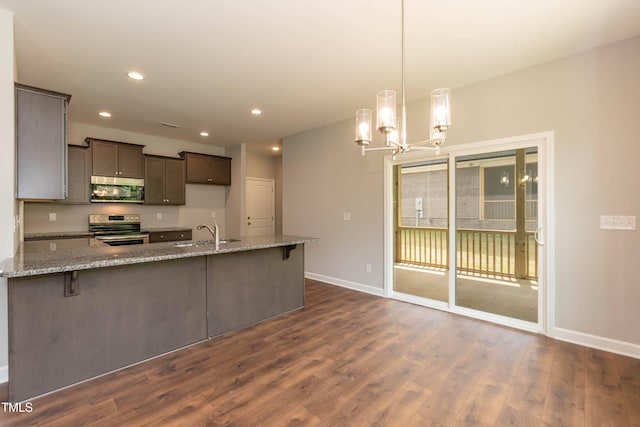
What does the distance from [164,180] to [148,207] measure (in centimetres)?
62

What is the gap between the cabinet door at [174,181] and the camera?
566 centimetres

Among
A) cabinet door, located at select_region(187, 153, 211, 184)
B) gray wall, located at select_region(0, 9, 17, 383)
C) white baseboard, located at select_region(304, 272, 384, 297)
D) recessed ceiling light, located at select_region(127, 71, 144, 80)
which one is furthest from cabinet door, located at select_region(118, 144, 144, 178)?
white baseboard, located at select_region(304, 272, 384, 297)

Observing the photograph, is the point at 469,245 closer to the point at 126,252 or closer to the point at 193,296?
the point at 193,296

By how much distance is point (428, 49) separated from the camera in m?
2.68

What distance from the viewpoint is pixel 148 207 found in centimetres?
567

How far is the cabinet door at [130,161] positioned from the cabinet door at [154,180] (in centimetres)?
11

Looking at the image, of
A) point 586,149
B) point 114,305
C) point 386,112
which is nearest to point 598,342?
point 586,149

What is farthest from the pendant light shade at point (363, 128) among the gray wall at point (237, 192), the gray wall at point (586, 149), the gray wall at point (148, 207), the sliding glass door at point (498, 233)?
the gray wall at point (148, 207)

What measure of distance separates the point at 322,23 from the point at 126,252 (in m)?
2.48

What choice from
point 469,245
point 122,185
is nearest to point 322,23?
point 469,245

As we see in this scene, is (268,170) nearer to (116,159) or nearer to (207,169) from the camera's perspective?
(207,169)

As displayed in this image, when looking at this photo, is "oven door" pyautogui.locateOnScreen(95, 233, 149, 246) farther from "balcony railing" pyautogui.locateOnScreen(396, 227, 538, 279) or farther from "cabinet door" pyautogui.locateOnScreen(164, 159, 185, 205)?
"balcony railing" pyautogui.locateOnScreen(396, 227, 538, 279)

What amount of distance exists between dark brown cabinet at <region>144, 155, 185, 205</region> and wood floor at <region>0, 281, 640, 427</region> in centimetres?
365

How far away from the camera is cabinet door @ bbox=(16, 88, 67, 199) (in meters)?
2.38
